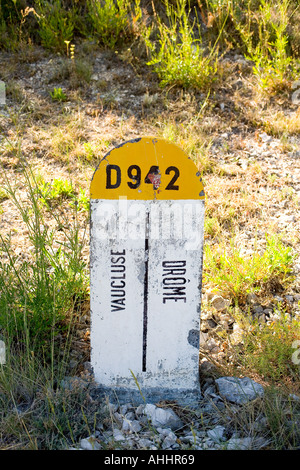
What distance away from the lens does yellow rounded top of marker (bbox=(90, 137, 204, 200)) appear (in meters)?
1.97

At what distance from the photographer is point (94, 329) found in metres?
2.14

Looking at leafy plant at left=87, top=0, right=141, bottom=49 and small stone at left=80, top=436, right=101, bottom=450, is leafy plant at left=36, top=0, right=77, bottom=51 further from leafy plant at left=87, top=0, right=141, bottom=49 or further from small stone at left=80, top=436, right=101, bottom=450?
small stone at left=80, top=436, right=101, bottom=450

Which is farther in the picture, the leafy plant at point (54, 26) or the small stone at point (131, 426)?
the leafy plant at point (54, 26)

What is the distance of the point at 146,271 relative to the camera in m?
2.10

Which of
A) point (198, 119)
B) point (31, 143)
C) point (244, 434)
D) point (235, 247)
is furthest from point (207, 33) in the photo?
point (244, 434)

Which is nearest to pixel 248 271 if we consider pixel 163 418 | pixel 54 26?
pixel 163 418

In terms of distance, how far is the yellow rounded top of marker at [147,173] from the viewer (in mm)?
1975

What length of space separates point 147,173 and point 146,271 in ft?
1.44

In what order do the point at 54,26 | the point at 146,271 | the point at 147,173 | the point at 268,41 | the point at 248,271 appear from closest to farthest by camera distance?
the point at 147,173
the point at 146,271
the point at 248,271
the point at 268,41
the point at 54,26

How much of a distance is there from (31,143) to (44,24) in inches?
69.6

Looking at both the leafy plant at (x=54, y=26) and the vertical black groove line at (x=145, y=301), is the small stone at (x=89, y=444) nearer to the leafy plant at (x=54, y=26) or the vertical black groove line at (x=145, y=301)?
the vertical black groove line at (x=145, y=301)

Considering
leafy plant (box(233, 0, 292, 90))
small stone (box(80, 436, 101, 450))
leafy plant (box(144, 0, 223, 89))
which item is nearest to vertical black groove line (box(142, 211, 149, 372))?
small stone (box(80, 436, 101, 450))

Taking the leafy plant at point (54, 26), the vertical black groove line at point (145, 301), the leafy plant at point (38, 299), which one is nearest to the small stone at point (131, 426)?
the vertical black groove line at point (145, 301)

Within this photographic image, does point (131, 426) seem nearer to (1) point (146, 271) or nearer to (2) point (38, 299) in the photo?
(1) point (146, 271)
